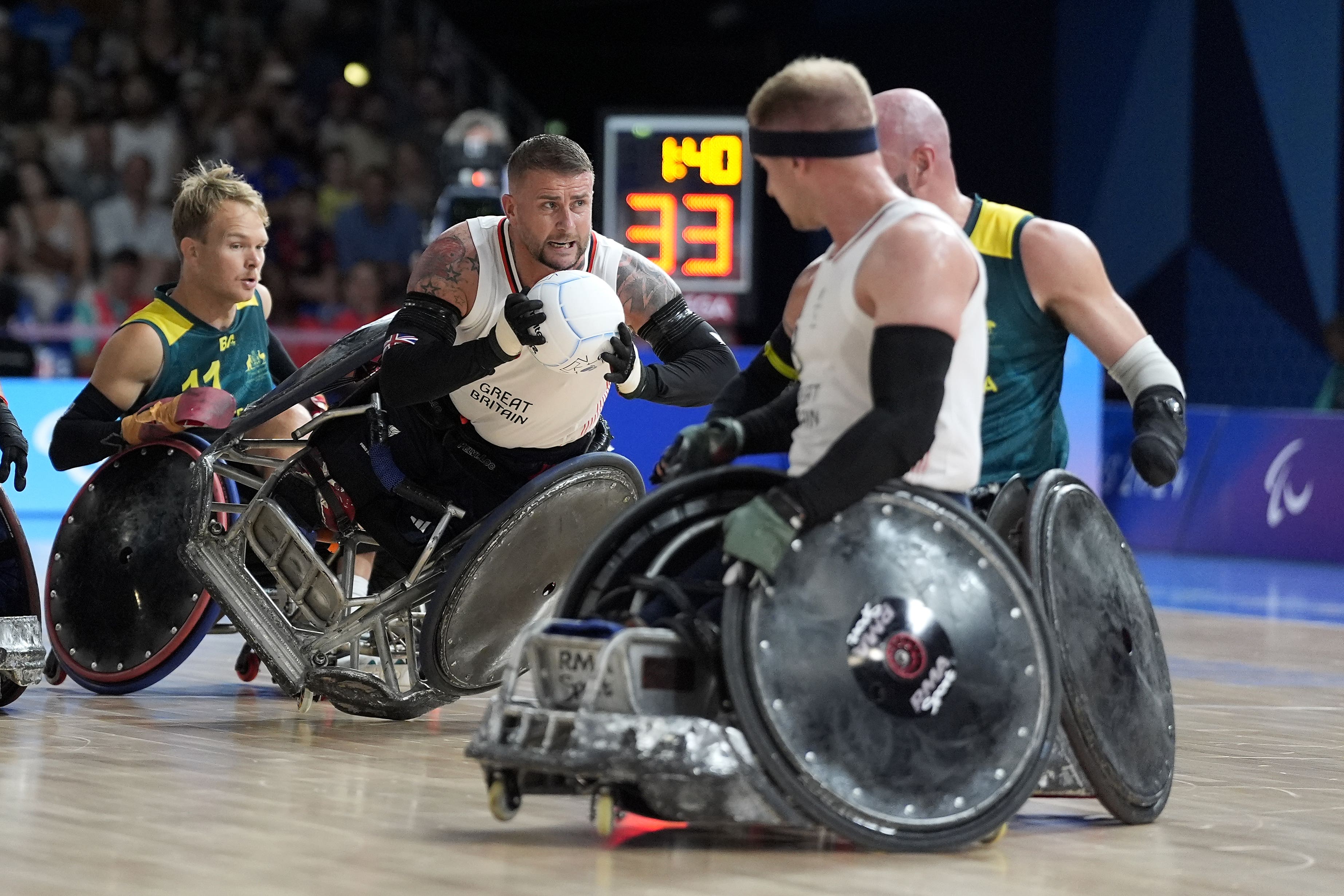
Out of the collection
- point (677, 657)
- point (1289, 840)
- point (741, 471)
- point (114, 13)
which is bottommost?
point (1289, 840)

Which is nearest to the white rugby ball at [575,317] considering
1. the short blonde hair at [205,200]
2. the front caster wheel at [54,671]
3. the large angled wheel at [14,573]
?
the large angled wheel at [14,573]

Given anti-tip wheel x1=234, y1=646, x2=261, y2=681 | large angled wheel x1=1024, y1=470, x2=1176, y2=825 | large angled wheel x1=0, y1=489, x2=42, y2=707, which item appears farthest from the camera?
anti-tip wheel x1=234, y1=646, x2=261, y2=681

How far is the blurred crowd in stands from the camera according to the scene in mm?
16766

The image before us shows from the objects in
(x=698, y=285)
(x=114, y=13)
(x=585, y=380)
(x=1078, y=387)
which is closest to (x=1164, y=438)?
(x=585, y=380)

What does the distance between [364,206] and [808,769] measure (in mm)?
14085

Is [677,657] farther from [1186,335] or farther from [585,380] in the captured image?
[1186,335]

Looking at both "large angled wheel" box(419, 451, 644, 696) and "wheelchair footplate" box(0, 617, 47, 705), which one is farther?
"wheelchair footplate" box(0, 617, 47, 705)

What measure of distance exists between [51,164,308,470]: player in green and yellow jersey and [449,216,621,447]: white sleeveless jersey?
51.2 inches

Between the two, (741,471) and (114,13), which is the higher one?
(114,13)

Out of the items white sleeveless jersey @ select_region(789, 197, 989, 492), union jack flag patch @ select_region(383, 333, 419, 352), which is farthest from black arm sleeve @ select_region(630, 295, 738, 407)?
white sleeveless jersey @ select_region(789, 197, 989, 492)

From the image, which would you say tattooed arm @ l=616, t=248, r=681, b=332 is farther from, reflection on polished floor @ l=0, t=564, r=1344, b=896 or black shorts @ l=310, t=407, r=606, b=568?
reflection on polished floor @ l=0, t=564, r=1344, b=896

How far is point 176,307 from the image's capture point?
24.6 feet

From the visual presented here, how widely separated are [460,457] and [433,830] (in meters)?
2.27

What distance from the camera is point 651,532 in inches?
182
